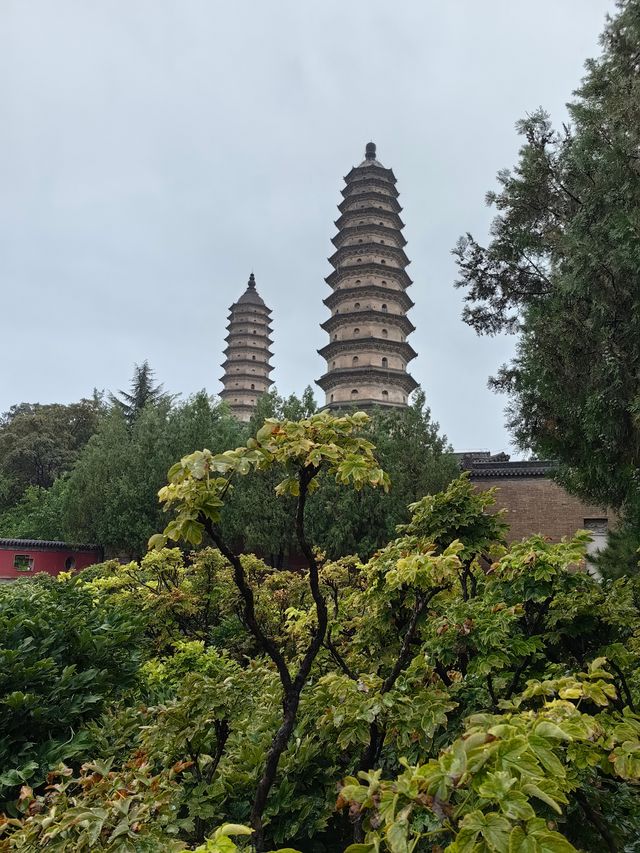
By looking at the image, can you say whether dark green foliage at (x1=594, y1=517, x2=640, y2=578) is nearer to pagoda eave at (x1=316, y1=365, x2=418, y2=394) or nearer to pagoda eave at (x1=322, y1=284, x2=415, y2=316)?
pagoda eave at (x1=316, y1=365, x2=418, y2=394)

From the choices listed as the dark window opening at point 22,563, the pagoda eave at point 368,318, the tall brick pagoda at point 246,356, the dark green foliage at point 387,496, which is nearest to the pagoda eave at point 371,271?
the pagoda eave at point 368,318

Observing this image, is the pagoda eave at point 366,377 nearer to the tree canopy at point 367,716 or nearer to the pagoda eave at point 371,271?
the pagoda eave at point 371,271

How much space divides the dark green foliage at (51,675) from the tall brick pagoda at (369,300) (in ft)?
63.4

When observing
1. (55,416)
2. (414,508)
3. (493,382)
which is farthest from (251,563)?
(55,416)

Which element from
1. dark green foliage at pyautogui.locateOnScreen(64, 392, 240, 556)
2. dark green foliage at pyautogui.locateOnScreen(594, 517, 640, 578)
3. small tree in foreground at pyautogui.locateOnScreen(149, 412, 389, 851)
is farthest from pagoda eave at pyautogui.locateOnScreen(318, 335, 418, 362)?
small tree in foreground at pyautogui.locateOnScreen(149, 412, 389, 851)

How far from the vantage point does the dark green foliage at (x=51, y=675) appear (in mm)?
3615

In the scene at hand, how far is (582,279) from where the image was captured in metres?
6.13

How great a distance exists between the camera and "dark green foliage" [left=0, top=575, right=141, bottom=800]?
3.62 metres

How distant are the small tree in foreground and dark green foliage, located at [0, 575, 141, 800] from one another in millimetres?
1905

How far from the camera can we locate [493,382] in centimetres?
775

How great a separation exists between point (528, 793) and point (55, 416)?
114 ft

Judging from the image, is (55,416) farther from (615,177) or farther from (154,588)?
(615,177)

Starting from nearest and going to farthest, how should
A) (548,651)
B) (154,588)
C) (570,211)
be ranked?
(548,651)
(570,211)
(154,588)

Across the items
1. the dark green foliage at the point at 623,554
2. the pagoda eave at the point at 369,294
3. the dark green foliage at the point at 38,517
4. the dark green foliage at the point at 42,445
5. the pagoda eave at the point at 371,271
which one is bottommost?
the dark green foliage at the point at 623,554
